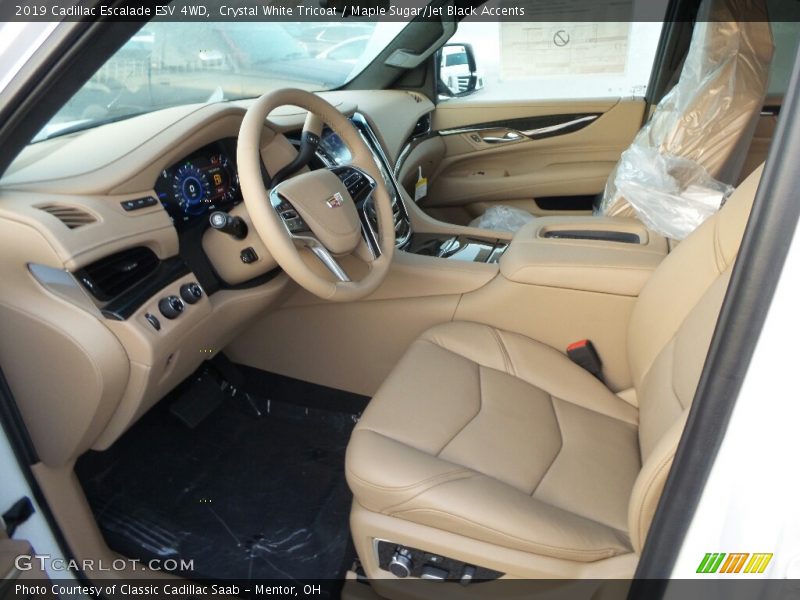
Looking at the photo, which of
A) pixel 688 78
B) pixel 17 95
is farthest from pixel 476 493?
pixel 688 78

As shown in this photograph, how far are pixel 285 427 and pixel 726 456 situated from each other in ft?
4.64

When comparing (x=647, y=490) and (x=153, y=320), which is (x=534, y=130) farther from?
(x=647, y=490)

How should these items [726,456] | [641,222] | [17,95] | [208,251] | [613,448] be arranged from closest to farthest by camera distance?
[726,456] < [17,95] < [613,448] < [208,251] < [641,222]

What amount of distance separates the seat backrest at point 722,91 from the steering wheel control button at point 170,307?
4.51ft

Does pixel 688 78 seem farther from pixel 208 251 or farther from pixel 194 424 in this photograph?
pixel 194 424

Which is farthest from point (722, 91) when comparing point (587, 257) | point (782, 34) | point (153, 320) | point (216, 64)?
point (153, 320)

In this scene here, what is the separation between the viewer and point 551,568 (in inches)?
41.3

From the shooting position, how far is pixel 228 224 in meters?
1.33

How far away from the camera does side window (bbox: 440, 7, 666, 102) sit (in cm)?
270

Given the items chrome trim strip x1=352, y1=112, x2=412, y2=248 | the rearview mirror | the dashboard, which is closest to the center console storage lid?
the dashboard

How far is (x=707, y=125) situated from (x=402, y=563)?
1537 millimetres

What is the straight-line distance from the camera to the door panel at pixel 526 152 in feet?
9.46

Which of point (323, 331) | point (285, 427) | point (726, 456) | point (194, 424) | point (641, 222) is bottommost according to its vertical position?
point (285, 427)

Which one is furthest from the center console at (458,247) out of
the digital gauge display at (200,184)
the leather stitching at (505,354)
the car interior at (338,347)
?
the digital gauge display at (200,184)
